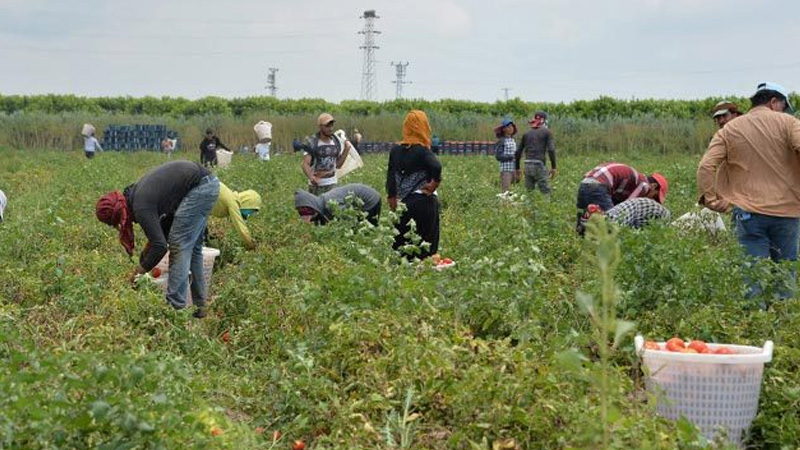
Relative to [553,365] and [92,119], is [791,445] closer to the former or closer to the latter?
[553,365]

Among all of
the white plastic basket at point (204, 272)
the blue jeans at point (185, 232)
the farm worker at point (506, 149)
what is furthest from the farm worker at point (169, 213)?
the farm worker at point (506, 149)

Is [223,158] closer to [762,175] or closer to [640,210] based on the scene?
[640,210]

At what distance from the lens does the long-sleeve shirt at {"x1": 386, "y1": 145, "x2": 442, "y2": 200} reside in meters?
8.62

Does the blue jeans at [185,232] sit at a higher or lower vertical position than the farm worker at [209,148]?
higher

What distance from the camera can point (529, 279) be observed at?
20.0 feet

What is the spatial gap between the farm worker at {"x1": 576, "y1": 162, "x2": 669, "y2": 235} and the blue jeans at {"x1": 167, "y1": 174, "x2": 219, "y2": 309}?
11.1ft

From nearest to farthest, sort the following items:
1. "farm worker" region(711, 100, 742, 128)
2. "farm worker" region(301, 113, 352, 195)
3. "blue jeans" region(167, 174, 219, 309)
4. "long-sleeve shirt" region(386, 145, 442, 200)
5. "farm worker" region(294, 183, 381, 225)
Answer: "blue jeans" region(167, 174, 219, 309) → "long-sleeve shirt" region(386, 145, 442, 200) → "farm worker" region(294, 183, 381, 225) → "farm worker" region(711, 100, 742, 128) → "farm worker" region(301, 113, 352, 195)

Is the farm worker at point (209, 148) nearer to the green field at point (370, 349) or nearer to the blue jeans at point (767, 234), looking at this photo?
the green field at point (370, 349)

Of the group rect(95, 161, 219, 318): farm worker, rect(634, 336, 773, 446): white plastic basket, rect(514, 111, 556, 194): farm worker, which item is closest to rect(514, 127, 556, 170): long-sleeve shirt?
rect(514, 111, 556, 194): farm worker

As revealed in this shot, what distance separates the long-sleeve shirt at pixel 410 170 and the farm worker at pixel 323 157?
2.68 meters

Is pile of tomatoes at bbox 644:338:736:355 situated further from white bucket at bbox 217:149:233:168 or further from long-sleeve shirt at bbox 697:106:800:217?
white bucket at bbox 217:149:233:168

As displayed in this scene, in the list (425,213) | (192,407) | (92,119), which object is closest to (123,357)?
(192,407)

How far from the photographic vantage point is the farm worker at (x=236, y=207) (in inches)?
323

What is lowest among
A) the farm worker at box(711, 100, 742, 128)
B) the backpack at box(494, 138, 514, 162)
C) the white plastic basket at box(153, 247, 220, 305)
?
the white plastic basket at box(153, 247, 220, 305)
